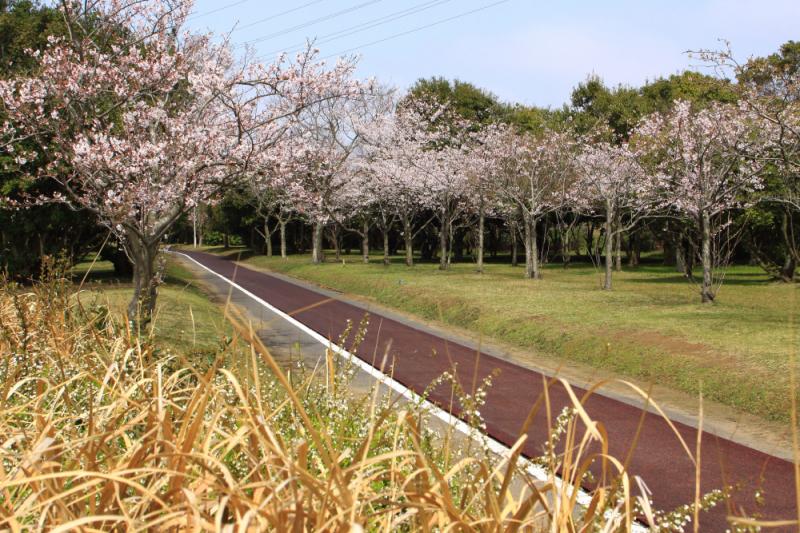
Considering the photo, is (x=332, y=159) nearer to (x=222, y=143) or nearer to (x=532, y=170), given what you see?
(x=532, y=170)

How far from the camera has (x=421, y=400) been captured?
151 inches

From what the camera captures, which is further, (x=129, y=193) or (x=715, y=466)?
(x=129, y=193)

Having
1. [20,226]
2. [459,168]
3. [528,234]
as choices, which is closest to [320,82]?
[20,226]

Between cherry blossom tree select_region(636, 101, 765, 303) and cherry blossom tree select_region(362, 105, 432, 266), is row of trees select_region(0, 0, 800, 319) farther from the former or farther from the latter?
cherry blossom tree select_region(362, 105, 432, 266)

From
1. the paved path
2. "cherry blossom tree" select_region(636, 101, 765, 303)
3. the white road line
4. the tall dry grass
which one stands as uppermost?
"cherry blossom tree" select_region(636, 101, 765, 303)

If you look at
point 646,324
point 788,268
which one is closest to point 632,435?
point 646,324

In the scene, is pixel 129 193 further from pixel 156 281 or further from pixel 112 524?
pixel 112 524


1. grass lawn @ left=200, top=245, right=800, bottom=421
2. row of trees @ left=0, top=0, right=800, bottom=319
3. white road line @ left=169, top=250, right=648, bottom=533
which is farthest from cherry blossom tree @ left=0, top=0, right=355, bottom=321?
grass lawn @ left=200, top=245, right=800, bottom=421

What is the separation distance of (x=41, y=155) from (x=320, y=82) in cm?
1646

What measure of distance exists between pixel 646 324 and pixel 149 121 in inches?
472

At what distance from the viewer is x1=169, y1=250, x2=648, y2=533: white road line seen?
355 centimetres

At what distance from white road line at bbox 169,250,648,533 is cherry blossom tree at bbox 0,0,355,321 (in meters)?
3.11

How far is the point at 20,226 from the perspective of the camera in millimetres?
27906

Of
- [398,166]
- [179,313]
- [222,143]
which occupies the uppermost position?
[398,166]
